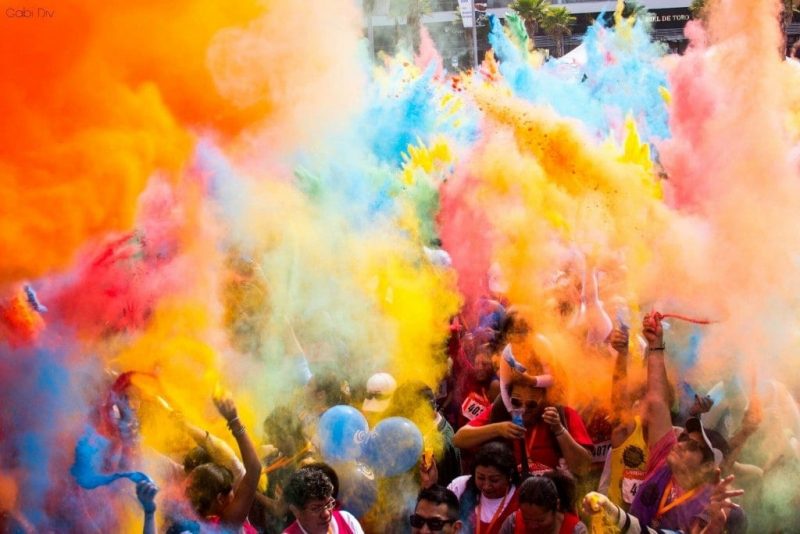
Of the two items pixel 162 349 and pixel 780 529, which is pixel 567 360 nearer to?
pixel 780 529

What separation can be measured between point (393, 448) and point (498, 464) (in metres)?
0.59

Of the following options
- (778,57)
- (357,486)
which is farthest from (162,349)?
(778,57)

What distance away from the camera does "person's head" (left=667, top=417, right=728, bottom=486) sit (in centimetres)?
454

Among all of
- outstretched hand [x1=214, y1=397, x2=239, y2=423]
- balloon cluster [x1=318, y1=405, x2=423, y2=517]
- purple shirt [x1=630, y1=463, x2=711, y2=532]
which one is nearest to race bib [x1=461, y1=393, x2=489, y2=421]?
balloon cluster [x1=318, y1=405, x2=423, y2=517]

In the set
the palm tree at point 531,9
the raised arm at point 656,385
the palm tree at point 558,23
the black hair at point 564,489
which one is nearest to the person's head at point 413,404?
the black hair at point 564,489

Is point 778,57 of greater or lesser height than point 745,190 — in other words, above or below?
above

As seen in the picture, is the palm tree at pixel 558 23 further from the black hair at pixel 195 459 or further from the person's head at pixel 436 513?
the person's head at pixel 436 513

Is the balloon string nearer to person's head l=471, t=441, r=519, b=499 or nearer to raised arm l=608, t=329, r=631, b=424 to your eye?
raised arm l=608, t=329, r=631, b=424

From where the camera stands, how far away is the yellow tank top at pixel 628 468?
496 centimetres

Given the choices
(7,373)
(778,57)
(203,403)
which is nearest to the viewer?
(7,373)

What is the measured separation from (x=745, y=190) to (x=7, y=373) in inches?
146

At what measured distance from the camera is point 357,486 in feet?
16.1

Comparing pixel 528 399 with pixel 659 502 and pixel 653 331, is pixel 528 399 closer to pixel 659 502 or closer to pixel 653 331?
pixel 653 331

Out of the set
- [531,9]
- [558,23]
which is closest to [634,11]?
[558,23]
